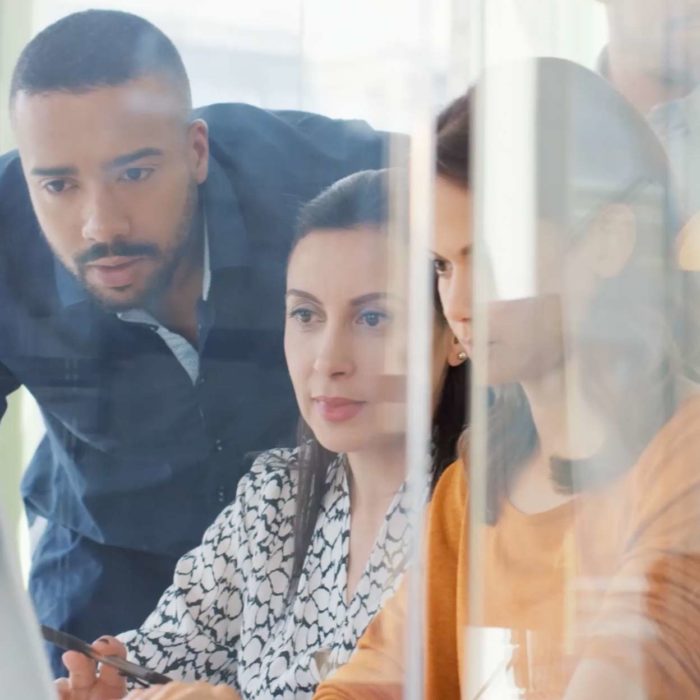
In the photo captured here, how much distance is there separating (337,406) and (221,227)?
0.53 feet

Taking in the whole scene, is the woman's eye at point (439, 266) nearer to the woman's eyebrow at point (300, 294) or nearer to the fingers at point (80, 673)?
the woman's eyebrow at point (300, 294)

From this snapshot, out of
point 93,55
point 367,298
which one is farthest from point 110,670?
point 93,55

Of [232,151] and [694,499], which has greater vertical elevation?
[232,151]

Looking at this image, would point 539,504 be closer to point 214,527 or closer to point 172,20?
point 214,527

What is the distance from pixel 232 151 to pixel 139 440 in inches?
9.0

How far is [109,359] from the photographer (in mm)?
882

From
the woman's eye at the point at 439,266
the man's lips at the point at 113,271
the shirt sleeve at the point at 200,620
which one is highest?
the woman's eye at the point at 439,266

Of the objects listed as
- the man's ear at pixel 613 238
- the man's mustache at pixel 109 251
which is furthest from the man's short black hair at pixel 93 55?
the man's ear at pixel 613 238

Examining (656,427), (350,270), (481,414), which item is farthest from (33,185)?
(656,427)

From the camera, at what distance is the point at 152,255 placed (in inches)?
35.2

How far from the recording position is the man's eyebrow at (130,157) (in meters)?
0.88

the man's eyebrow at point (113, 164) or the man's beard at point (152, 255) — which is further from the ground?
the man's eyebrow at point (113, 164)

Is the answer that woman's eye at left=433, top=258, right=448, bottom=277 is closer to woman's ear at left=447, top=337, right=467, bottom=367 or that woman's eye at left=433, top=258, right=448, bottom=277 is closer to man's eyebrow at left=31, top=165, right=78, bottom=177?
woman's ear at left=447, top=337, right=467, bottom=367

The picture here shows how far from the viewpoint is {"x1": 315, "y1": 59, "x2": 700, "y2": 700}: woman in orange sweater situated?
0.87 m
